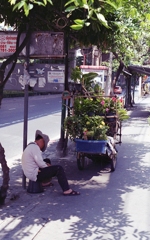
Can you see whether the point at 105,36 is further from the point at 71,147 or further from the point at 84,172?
the point at 71,147

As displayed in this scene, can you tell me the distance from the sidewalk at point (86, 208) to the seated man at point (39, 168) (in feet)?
0.86

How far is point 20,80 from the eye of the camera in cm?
724

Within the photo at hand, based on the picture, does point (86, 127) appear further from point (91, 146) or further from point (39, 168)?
point (39, 168)

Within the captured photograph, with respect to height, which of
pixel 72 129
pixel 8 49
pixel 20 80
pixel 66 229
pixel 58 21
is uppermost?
pixel 58 21

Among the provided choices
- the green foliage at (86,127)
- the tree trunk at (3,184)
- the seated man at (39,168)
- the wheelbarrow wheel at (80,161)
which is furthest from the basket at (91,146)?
the tree trunk at (3,184)

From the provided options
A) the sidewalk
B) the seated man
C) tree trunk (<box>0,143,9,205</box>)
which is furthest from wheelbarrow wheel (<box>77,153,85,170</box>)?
tree trunk (<box>0,143,9,205</box>)

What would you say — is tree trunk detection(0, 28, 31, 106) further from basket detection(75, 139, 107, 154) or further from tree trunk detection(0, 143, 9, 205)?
basket detection(75, 139, 107, 154)

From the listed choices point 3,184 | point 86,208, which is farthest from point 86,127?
point 3,184

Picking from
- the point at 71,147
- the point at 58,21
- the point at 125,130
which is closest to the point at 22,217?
the point at 58,21

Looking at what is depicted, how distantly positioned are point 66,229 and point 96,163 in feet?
14.4

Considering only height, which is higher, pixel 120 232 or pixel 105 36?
pixel 105 36

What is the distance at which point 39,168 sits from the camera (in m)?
6.93

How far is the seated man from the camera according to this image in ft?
22.2

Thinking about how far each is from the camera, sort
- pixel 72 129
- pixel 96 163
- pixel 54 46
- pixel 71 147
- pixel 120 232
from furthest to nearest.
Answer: pixel 71 147, pixel 96 163, pixel 72 129, pixel 54 46, pixel 120 232
